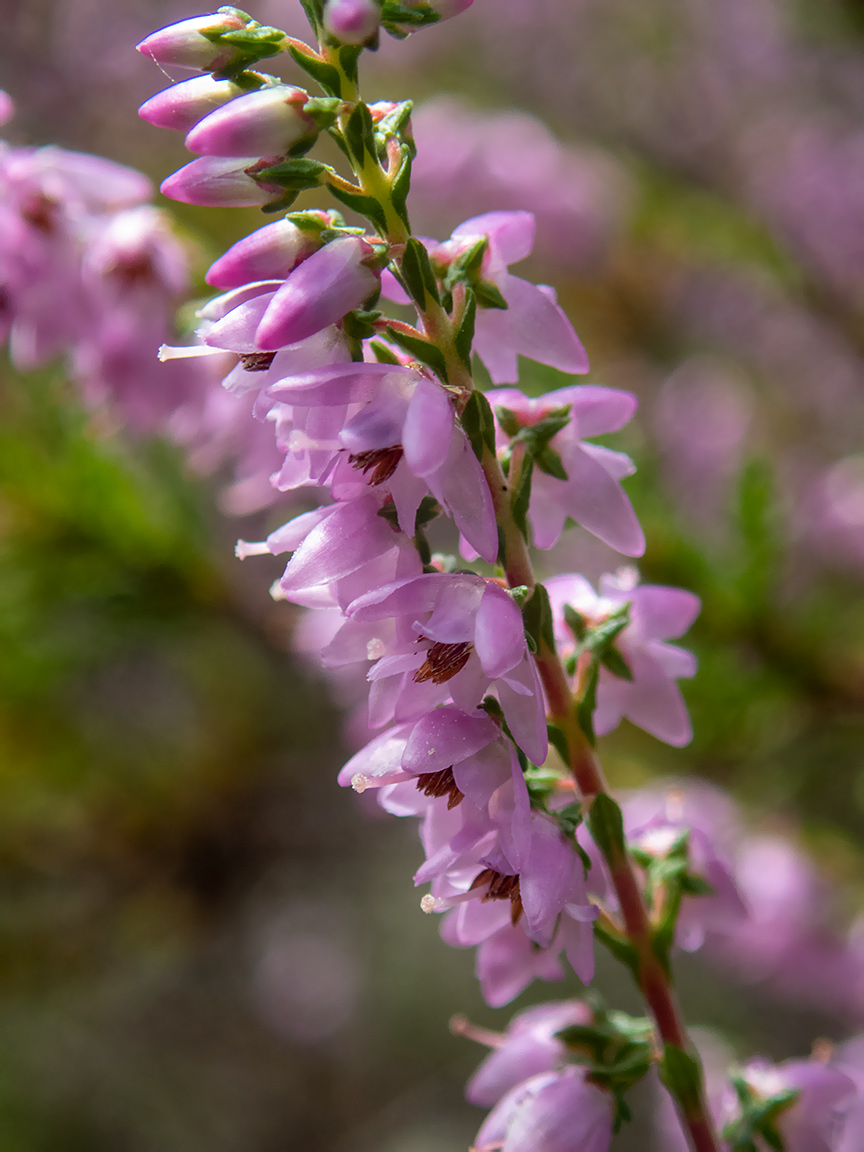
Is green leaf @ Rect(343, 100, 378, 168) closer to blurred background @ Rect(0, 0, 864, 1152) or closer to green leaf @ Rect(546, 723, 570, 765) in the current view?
green leaf @ Rect(546, 723, 570, 765)

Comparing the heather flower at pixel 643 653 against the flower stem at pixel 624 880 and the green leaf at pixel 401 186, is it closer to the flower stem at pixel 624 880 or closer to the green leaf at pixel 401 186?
the flower stem at pixel 624 880

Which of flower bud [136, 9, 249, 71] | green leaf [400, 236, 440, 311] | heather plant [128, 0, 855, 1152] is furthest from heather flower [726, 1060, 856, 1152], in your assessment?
flower bud [136, 9, 249, 71]

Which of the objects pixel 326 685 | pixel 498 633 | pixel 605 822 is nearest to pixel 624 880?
pixel 605 822

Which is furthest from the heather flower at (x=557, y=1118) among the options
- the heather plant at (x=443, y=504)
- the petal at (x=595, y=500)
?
the petal at (x=595, y=500)

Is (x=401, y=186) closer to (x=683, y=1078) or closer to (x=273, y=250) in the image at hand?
(x=273, y=250)

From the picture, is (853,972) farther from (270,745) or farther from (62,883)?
(270,745)

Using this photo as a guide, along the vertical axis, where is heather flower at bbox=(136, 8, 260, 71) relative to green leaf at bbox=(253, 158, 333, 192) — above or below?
above
